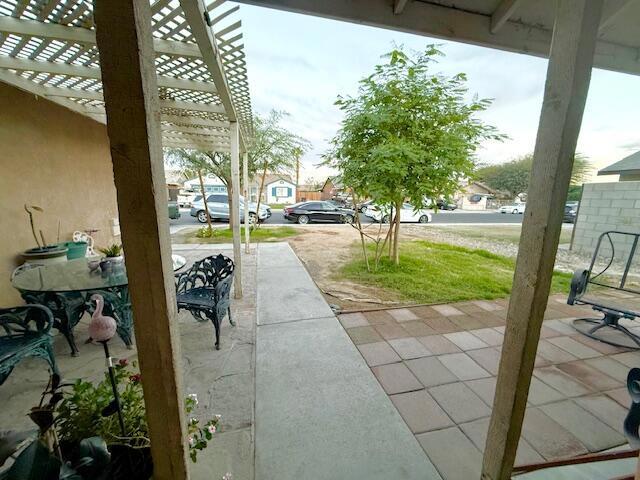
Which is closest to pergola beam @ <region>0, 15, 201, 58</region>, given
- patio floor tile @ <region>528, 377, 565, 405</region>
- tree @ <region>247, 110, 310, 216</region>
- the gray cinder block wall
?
patio floor tile @ <region>528, 377, 565, 405</region>

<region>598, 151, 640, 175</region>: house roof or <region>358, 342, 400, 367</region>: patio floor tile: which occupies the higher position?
<region>598, 151, 640, 175</region>: house roof

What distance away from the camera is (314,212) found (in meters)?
12.1

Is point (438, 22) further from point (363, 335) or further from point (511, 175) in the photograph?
point (511, 175)

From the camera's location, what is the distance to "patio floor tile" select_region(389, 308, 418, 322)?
2.99 meters

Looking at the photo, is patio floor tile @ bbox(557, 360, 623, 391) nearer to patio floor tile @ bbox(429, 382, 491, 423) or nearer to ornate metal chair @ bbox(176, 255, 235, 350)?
patio floor tile @ bbox(429, 382, 491, 423)

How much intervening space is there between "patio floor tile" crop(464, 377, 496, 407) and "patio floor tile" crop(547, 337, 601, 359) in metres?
1.02

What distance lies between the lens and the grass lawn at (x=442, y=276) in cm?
375

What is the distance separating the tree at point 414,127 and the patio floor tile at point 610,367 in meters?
2.49

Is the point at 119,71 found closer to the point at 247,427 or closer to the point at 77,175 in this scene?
the point at 247,427

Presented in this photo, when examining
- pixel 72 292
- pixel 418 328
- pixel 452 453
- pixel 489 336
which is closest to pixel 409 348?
pixel 418 328

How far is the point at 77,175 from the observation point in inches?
156

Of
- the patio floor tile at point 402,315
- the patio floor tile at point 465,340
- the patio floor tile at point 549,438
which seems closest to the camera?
the patio floor tile at point 549,438

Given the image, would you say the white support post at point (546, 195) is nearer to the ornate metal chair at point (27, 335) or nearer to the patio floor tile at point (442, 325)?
the patio floor tile at point (442, 325)

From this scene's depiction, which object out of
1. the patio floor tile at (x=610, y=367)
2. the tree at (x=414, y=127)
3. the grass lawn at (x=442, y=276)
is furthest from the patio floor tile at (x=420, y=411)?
the tree at (x=414, y=127)
